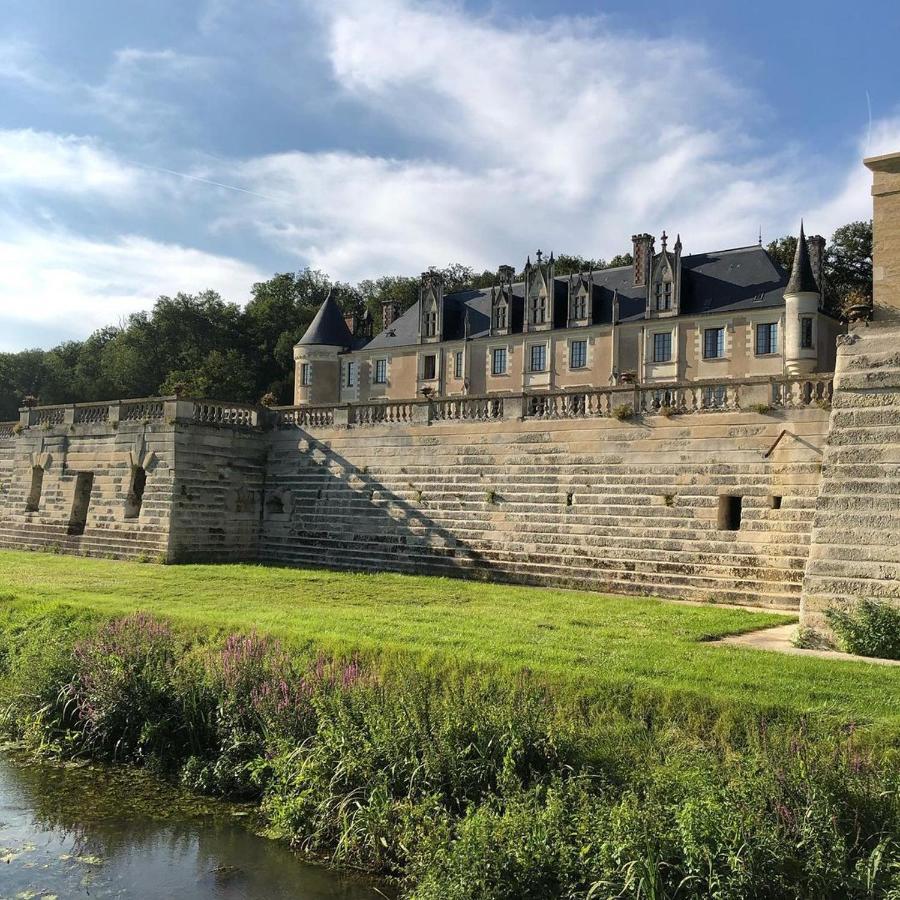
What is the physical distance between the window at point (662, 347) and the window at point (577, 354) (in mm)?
3303

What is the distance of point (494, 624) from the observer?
1115cm

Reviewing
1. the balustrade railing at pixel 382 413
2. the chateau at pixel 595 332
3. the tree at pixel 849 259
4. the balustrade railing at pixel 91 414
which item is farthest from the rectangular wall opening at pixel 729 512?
the tree at pixel 849 259

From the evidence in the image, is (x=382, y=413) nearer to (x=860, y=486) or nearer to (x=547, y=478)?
(x=547, y=478)

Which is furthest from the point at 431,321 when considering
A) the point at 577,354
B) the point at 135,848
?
the point at 135,848

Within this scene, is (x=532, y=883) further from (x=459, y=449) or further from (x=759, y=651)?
(x=459, y=449)

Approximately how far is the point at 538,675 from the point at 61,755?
4.89 metres

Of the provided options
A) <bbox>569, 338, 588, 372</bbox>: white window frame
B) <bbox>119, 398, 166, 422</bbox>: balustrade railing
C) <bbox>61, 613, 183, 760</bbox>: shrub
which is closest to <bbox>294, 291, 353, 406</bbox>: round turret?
<bbox>569, 338, 588, 372</bbox>: white window frame

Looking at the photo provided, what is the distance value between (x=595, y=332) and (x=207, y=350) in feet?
99.2

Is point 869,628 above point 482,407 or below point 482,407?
below

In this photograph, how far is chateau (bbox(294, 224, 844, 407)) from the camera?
3325 centimetres

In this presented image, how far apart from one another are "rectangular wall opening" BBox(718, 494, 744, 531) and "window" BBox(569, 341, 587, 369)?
78.5 ft

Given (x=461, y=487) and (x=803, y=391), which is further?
(x=461, y=487)

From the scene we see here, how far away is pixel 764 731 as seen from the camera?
6.80 m

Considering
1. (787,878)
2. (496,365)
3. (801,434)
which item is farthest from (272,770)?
(496,365)
